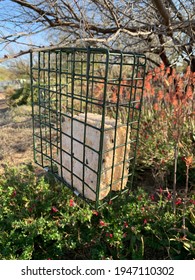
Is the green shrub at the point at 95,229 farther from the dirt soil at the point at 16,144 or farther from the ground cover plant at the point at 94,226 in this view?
the dirt soil at the point at 16,144

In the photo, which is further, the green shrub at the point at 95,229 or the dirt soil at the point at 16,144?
the dirt soil at the point at 16,144

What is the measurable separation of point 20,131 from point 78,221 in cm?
325

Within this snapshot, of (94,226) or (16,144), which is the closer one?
(94,226)

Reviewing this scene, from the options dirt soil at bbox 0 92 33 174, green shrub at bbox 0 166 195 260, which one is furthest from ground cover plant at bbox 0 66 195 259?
dirt soil at bbox 0 92 33 174

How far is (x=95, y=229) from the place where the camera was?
1613 mm

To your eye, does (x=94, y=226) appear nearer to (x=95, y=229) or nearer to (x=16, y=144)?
(x=95, y=229)

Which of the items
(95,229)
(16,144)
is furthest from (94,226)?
(16,144)

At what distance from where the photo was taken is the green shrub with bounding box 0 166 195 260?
1.50 meters

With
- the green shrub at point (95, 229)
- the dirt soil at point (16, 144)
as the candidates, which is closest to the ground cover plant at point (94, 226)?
the green shrub at point (95, 229)

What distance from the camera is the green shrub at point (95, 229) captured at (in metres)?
1.50

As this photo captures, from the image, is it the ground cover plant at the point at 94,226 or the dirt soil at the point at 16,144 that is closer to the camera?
the ground cover plant at the point at 94,226

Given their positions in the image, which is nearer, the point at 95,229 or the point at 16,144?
the point at 95,229

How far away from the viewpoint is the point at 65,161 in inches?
57.9
